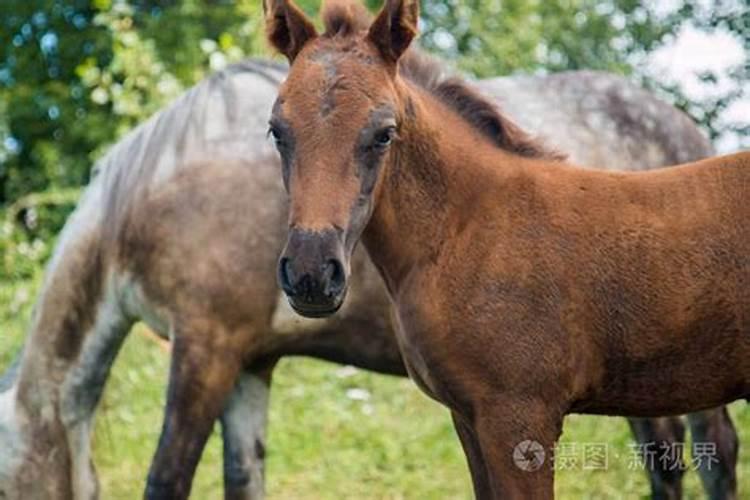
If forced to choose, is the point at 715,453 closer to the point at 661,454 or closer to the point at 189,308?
the point at 661,454

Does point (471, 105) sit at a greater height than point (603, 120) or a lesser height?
greater

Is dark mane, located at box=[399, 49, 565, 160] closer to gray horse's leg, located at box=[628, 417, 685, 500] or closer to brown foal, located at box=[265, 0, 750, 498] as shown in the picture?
brown foal, located at box=[265, 0, 750, 498]

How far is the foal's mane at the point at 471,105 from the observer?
362 cm

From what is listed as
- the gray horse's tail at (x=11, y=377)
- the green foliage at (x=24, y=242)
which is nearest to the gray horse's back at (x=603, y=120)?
the gray horse's tail at (x=11, y=377)

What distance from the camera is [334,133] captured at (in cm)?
316

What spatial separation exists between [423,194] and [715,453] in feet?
7.44

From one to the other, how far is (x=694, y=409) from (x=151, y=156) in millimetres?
2323

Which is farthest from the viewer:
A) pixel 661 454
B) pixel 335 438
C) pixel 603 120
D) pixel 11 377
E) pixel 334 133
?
pixel 335 438

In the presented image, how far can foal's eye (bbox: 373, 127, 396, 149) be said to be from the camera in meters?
3.21

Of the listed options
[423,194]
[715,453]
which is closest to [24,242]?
[715,453]

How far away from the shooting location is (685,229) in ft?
10.9

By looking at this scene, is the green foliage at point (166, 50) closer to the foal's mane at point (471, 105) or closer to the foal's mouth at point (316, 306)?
the foal's mane at point (471, 105)

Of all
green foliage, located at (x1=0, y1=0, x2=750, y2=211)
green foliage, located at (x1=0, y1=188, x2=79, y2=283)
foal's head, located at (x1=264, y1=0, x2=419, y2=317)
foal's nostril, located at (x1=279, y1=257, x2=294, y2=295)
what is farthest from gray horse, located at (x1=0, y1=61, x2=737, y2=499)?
green foliage, located at (x1=0, y1=188, x2=79, y2=283)

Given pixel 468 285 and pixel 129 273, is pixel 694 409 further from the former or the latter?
pixel 129 273
